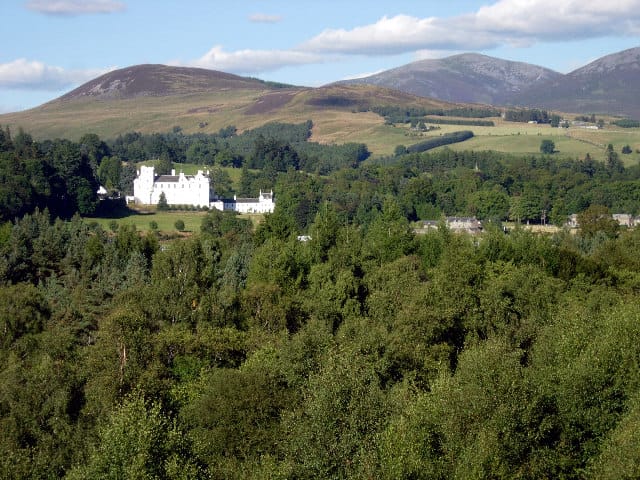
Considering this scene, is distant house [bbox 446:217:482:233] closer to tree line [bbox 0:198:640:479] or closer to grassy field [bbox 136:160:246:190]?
grassy field [bbox 136:160:246:190]

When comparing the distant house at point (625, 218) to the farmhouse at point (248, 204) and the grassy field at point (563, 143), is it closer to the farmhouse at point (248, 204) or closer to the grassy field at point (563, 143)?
the farmhouse at point (248, 204)

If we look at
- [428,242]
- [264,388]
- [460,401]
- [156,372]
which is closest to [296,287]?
[428,242]

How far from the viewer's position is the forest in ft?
79.2

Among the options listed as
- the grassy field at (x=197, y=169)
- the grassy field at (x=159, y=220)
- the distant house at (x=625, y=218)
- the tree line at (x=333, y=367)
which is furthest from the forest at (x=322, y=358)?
the grassy field at (x=197, y=169)

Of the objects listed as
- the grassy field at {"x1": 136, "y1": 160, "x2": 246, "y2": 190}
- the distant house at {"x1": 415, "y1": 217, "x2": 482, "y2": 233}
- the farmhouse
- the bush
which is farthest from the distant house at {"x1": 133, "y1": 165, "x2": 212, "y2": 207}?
the bush

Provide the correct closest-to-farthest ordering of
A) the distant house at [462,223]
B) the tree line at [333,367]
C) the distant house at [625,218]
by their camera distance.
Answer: the tree line at [333,367] < the distant house at [462,223] < the distant house at [625,218]

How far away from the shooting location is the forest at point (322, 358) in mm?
24125

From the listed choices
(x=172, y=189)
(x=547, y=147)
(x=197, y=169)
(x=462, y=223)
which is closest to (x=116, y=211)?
(x=172, y=189)

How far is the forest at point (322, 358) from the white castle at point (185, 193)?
53.7 m

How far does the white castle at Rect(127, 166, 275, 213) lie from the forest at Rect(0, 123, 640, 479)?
53.7 metres

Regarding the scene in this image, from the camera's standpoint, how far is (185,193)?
4692 inches

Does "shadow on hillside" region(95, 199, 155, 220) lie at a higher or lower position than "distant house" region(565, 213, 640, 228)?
higher

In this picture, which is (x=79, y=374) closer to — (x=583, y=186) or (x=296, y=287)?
(x=296, y=287)

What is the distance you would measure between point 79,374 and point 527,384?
13.5m
